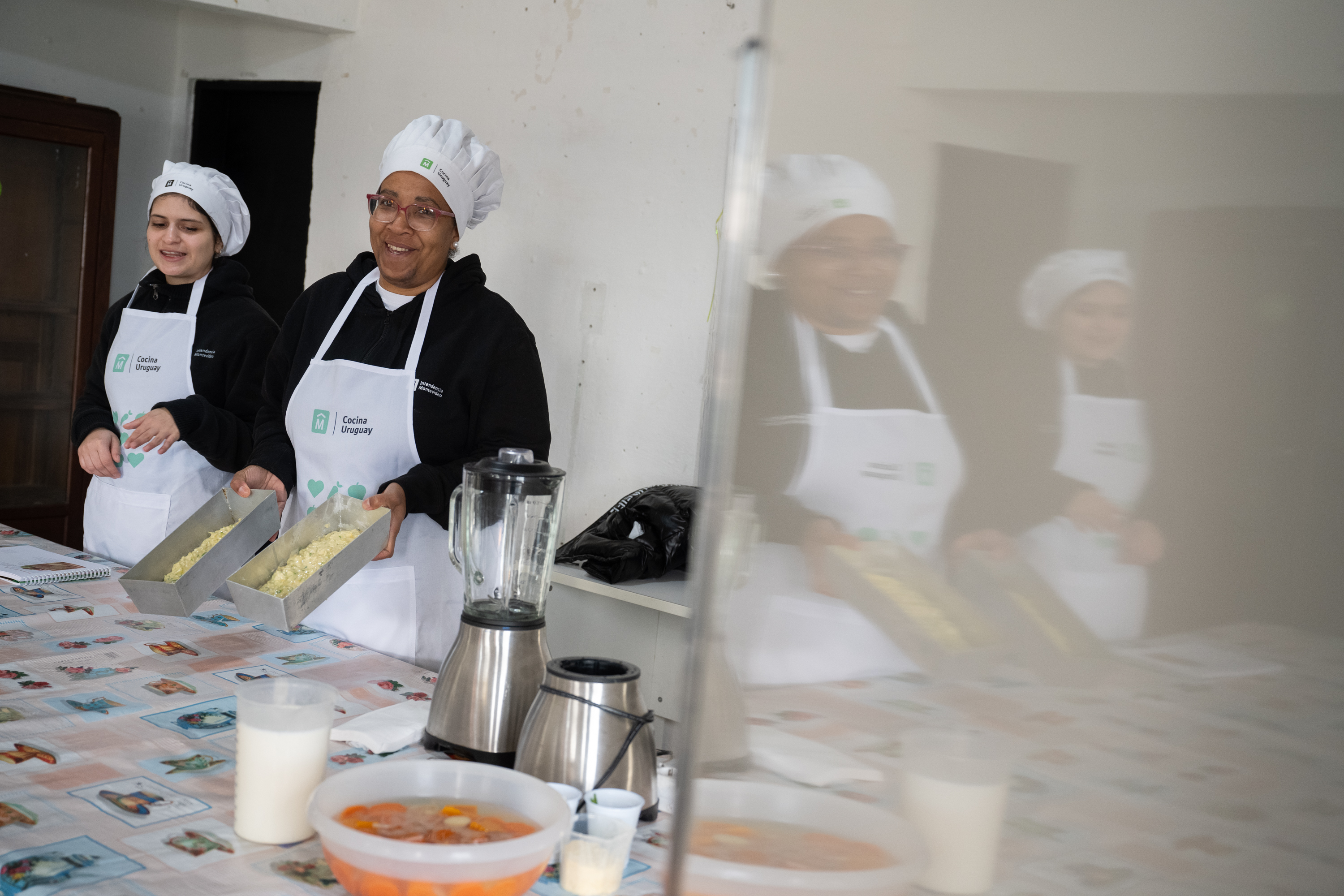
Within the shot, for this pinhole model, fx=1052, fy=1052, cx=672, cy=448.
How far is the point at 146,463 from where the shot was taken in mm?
2346

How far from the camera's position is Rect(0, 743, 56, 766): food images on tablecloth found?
1027 mm

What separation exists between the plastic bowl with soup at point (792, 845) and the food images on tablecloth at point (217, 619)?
1.31 metres

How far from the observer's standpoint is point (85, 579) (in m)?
1.79

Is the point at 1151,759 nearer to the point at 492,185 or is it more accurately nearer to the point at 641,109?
the point at 492,185

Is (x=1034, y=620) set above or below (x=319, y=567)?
above

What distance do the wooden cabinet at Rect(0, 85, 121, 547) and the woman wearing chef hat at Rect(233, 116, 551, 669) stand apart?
2.10 metres

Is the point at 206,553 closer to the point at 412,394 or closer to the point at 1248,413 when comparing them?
the point at 412,394

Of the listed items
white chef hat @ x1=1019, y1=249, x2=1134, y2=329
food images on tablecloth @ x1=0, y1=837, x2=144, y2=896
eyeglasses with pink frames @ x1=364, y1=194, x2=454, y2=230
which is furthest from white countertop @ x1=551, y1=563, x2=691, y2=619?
white chef hat @ x1=1019, y1=249, x2=1134, y2=329

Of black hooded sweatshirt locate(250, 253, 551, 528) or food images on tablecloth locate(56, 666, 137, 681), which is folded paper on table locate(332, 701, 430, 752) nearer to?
food images on tablecloth locate(56, 666, 137, 681)

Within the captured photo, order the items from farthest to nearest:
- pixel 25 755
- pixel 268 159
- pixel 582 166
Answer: pixel 268 159
pixel 582 166
pixel 25 755

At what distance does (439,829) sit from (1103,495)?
64cm

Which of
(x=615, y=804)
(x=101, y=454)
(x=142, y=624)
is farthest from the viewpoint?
(x=101, y=454)

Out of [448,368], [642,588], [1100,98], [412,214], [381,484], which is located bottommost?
[642,588]

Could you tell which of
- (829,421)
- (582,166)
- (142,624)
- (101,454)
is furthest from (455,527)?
(582,166)
